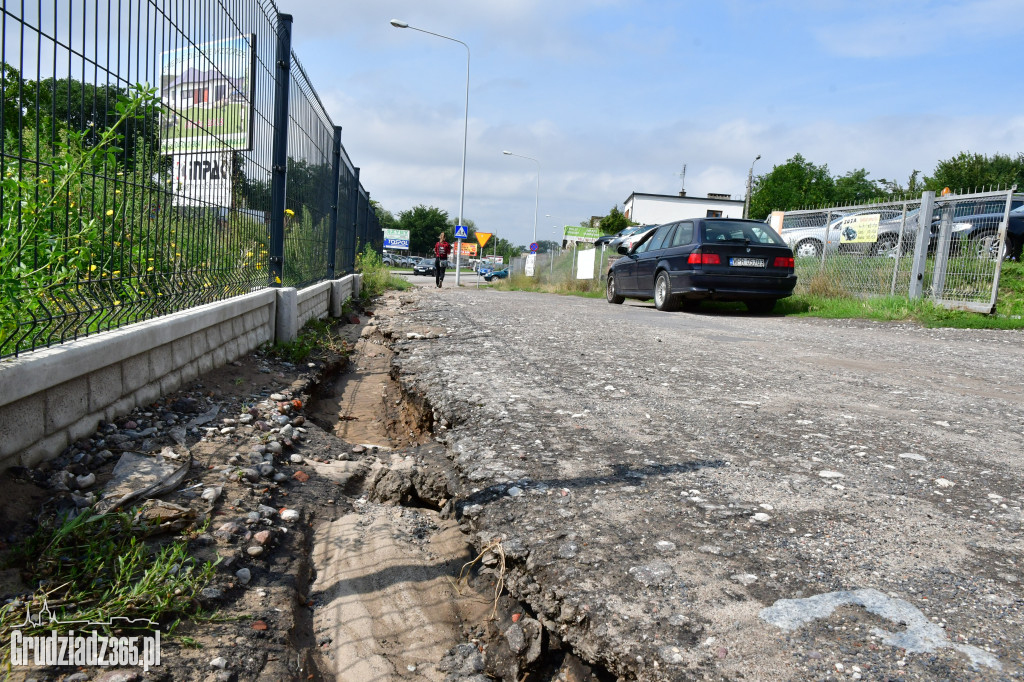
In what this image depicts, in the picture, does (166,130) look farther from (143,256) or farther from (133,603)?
(133,603)

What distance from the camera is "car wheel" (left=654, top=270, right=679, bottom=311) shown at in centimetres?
1120

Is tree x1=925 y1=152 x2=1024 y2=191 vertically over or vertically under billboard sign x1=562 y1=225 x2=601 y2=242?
over

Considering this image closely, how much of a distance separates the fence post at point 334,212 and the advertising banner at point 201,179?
4.57 m

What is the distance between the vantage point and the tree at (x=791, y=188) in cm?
Answer: 5691

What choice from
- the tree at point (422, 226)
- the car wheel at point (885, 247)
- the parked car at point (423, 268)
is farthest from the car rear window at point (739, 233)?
the tree at point (422, 226)

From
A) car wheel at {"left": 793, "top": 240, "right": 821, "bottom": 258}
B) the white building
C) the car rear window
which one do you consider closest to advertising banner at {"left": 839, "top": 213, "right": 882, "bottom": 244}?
car wheel at {"left": 793, "top": 240, "right": 821, "bottom": 258}

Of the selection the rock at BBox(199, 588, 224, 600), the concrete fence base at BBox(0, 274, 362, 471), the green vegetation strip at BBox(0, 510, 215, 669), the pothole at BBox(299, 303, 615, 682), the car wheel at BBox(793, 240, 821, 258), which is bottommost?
the pothole at BBox(299, 303, 615, 682)

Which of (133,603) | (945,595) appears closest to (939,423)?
(945,595)

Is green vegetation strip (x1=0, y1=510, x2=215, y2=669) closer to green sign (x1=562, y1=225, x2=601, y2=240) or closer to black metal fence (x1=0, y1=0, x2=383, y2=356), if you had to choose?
black metal fence (x1=0, y1=0, x2=383, y2=356)

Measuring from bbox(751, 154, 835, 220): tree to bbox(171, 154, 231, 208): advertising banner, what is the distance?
54.5 metres

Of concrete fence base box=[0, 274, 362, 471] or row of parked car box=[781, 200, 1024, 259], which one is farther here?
row of parked car box=[781, 200, 1024, 259]

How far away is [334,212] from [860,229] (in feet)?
29.0

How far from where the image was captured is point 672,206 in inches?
2537

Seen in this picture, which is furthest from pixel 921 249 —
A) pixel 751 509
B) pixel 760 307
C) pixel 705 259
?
pixel 751 509
